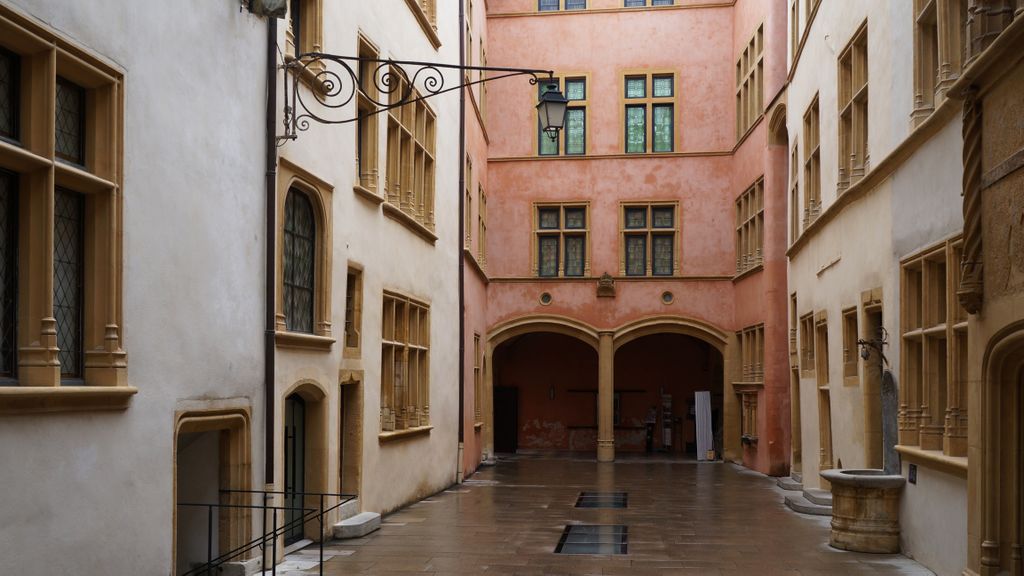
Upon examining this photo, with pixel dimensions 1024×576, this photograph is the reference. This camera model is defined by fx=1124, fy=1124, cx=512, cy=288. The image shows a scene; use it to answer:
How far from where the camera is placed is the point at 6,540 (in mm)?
5422

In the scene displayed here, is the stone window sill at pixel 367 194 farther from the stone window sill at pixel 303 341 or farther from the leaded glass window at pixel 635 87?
the leaded glass window at pixel 635 87

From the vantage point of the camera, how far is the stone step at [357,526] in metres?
11.4

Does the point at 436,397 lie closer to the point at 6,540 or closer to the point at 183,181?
the point at 183,181

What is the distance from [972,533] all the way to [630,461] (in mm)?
17001

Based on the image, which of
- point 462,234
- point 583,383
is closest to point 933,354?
point 462,234

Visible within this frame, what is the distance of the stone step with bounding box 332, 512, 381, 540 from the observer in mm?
11359

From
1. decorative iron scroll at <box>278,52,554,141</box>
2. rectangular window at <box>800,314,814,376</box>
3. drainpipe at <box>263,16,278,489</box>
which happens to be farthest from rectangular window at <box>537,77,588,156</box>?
drainpipe at <box>263,16,278,489</box>

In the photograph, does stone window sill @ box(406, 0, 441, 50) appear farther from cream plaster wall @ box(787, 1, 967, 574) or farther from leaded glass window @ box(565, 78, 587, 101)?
leaded glass window @ box(565, 78, 587, 101)

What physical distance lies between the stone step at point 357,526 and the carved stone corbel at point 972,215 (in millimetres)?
6397

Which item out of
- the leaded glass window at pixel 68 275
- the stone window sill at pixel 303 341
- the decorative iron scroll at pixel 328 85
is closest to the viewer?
the leaded glass window at pixel 68 275

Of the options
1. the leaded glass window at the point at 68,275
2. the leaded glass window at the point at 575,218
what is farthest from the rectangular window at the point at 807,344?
the leaded glass window at the point at 68,275

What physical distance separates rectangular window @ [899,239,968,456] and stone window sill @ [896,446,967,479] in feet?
0.25

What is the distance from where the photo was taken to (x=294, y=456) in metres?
10.9

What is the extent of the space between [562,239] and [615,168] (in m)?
2.02
